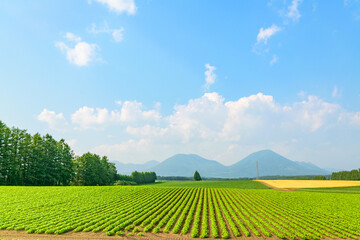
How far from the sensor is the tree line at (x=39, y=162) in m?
65.8

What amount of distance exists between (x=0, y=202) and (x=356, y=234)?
47.0 m

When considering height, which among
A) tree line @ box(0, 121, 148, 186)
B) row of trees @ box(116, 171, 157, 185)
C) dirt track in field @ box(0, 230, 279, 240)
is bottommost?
row of trees @ box(116, 171, 157, 185)

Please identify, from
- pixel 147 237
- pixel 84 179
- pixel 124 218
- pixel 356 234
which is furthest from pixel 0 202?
pixel 84 179

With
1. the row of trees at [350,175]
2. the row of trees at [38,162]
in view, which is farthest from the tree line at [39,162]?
the row of trees at [350,175]

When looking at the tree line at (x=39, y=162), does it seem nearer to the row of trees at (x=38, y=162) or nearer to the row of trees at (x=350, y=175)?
the row of trees at (x=38, y=162)

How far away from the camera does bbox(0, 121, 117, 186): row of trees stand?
2586 inches

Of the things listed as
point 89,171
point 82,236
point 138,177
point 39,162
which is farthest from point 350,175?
point 39,162

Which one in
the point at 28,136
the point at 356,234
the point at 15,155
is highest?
the point at 28,136

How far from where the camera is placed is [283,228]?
22.3 metres

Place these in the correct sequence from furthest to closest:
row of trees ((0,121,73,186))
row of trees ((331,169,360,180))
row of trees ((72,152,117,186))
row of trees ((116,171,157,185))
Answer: row of trees ((116,171,157,185)) → row of trees ((331,169,360,180)) → row of trees ((72,152,117,186)) → row of trees ((0,121,73,186))

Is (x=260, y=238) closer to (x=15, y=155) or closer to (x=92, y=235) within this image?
(x=92, y=235)

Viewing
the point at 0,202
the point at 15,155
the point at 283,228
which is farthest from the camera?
the point at 15,155

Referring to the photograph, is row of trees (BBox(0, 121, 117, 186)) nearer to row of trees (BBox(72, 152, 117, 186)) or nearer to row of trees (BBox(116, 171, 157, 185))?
row of trees (BBox(72, 152, 117, 186))

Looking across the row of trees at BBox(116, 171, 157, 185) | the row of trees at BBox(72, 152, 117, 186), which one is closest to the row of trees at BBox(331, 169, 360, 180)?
the row of trees at BBox(116, 171, 157, 185)
